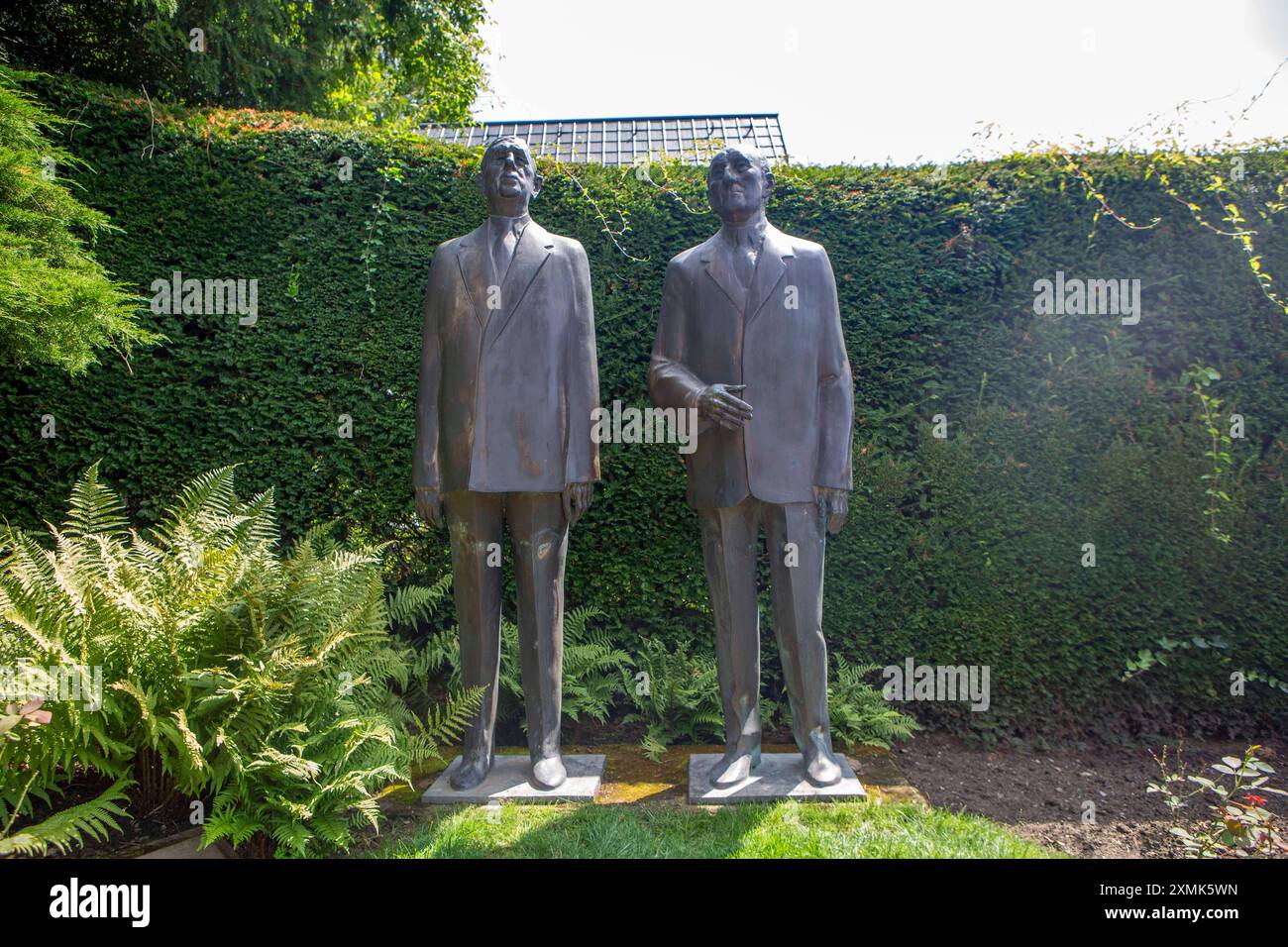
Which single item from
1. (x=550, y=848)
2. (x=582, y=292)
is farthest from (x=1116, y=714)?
(x=582, y=292)

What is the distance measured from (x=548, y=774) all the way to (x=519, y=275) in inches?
93.1

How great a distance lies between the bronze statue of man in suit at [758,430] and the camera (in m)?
3.94

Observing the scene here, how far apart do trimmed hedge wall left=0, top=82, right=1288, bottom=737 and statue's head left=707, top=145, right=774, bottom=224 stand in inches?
51.6

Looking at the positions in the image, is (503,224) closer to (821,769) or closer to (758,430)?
(758,430)

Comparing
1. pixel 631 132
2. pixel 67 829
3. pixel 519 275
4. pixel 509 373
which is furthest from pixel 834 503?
pixel 631 132

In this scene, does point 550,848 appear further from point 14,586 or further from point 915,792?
point 14,586

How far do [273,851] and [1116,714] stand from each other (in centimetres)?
471

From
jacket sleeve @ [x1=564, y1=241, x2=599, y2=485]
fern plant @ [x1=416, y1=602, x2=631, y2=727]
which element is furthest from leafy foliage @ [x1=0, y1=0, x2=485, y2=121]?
fern plant @ [x1=416, y1=602, x2=631, y2=727]

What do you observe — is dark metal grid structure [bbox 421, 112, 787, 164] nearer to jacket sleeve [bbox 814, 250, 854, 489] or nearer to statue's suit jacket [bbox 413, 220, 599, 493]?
statue's suit jacket [bbox 413, 220, 599, 493]

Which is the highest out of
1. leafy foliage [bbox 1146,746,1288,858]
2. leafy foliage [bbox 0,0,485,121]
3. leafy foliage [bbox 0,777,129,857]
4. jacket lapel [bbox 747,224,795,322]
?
leafy foliage [bbox 0,0,485,121]

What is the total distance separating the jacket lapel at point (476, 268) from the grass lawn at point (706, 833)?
2246 millimetres

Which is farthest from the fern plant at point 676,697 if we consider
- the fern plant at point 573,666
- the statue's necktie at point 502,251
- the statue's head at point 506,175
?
the statue's head at point 506,175

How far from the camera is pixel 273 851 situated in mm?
3451

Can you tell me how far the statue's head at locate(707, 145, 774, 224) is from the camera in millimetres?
3994
